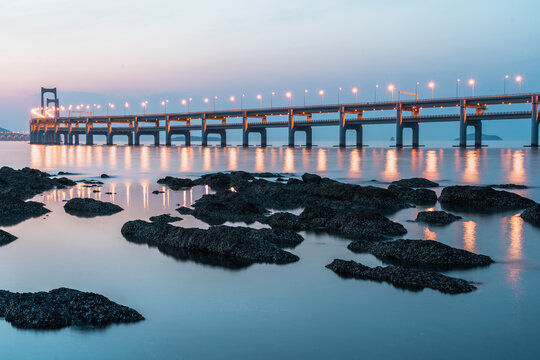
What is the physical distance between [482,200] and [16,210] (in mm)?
17211

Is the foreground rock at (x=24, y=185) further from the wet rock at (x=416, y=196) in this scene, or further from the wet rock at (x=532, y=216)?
the wet rock at (x=532, y=216)

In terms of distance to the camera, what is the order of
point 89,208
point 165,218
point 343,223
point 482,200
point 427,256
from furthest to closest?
point 482,200 < point 89,208 < point 165,218 < point 343,223 < point 427,256

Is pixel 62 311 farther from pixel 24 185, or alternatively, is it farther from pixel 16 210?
pixel 24 185

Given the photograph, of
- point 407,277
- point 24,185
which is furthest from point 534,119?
point 407,277

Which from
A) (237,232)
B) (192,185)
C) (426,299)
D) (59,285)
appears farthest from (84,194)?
(426,299)

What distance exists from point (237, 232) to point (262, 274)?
112 inches

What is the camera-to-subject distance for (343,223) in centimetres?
1559

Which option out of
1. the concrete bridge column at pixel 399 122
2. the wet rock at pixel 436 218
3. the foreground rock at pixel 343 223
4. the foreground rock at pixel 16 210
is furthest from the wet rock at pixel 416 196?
the concrete bridge column at pixel 399 122

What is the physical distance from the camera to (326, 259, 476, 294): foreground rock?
973 centimetres

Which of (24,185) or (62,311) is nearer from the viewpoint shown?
(62,311)

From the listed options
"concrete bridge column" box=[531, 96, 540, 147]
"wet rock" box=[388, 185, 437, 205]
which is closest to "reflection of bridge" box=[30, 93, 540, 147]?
"concrete bridge column" box=[531, 96, 540, 147]

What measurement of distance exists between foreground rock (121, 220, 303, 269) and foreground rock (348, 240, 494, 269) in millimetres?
→ 2067

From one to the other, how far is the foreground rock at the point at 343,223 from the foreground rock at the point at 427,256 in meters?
2.23

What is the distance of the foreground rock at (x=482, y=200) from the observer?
827 inches
